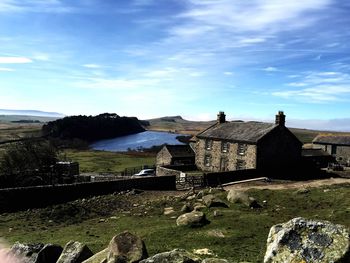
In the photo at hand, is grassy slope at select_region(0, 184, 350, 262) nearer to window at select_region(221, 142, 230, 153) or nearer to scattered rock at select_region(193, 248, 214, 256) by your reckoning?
scattered rock at select_region(193, 248, 214, 256)

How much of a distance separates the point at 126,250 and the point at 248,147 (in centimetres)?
4276

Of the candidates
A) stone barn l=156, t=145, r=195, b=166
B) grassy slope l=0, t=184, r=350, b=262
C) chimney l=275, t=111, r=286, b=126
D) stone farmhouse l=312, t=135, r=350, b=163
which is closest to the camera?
grassy slope l=0, t=184, r=350, b=262

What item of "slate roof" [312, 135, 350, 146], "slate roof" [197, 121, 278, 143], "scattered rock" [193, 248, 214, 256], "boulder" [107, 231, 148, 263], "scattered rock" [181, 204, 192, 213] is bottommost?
"scattered rock" [181, 204, 192, 213]

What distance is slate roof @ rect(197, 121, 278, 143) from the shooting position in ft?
176

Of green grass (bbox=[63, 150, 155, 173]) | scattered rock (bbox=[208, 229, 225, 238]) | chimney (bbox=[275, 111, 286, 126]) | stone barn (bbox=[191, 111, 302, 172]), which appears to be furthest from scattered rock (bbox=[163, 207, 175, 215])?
green grass (bbox=[63, 150, 155, 173])

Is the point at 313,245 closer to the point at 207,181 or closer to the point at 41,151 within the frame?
the point at 207,181

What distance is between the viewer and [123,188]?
3906 cm

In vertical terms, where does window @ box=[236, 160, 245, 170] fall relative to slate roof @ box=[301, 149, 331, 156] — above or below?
below

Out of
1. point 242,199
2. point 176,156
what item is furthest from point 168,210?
point 176,156

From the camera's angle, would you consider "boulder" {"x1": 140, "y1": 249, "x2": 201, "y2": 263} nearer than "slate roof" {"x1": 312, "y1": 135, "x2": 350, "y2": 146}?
Yes

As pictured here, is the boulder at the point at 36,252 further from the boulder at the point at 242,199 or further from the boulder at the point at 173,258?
the boulder at the point at 242,199

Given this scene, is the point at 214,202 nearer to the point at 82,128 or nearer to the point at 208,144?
the point at 208,144

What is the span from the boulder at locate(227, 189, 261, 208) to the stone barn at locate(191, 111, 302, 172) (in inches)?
906

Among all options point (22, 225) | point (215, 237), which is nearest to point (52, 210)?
point (22, 225)
